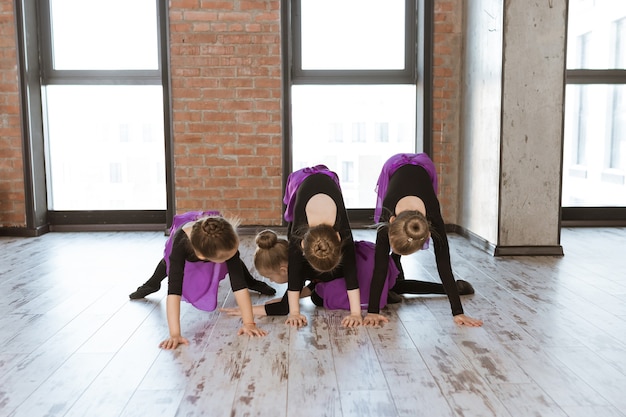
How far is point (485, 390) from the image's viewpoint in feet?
6.56

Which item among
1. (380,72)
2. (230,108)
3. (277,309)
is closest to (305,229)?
(277,309)

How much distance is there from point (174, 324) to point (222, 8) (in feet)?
11.3

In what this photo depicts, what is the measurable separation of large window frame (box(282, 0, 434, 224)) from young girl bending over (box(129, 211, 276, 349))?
258 centimetres

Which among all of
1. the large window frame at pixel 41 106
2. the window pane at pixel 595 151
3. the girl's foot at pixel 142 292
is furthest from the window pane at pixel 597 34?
the girl's foot at pixel 142 292

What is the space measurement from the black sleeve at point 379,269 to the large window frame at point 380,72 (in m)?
2.72

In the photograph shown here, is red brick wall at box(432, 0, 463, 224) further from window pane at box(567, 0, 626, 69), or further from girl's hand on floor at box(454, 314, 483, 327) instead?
girl's hand on floor at box(454, 314, 483, 327)

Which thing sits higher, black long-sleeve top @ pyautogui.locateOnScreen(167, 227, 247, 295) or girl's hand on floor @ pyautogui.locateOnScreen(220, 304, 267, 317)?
black long-sleeve top @ pyautogui.locateOnScreen(167, 227, 247, 295)

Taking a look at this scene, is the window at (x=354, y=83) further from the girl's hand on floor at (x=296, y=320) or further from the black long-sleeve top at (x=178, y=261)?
the black long-sleeve top at (x=178, y=261)

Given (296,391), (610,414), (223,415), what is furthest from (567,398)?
(223,415)

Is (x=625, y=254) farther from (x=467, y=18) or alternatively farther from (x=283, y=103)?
(x=283, y=103)

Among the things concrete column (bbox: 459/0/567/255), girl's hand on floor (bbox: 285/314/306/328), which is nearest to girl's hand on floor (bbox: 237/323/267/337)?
girl's hand on floor (bbox: 285/314/306/328)

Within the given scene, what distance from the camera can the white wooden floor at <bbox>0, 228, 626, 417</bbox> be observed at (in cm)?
191

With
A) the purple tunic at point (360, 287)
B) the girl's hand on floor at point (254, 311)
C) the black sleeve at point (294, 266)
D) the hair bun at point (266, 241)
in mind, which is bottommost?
the girl's hand on floor at point (254, 311)

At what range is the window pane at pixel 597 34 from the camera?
218 inches
